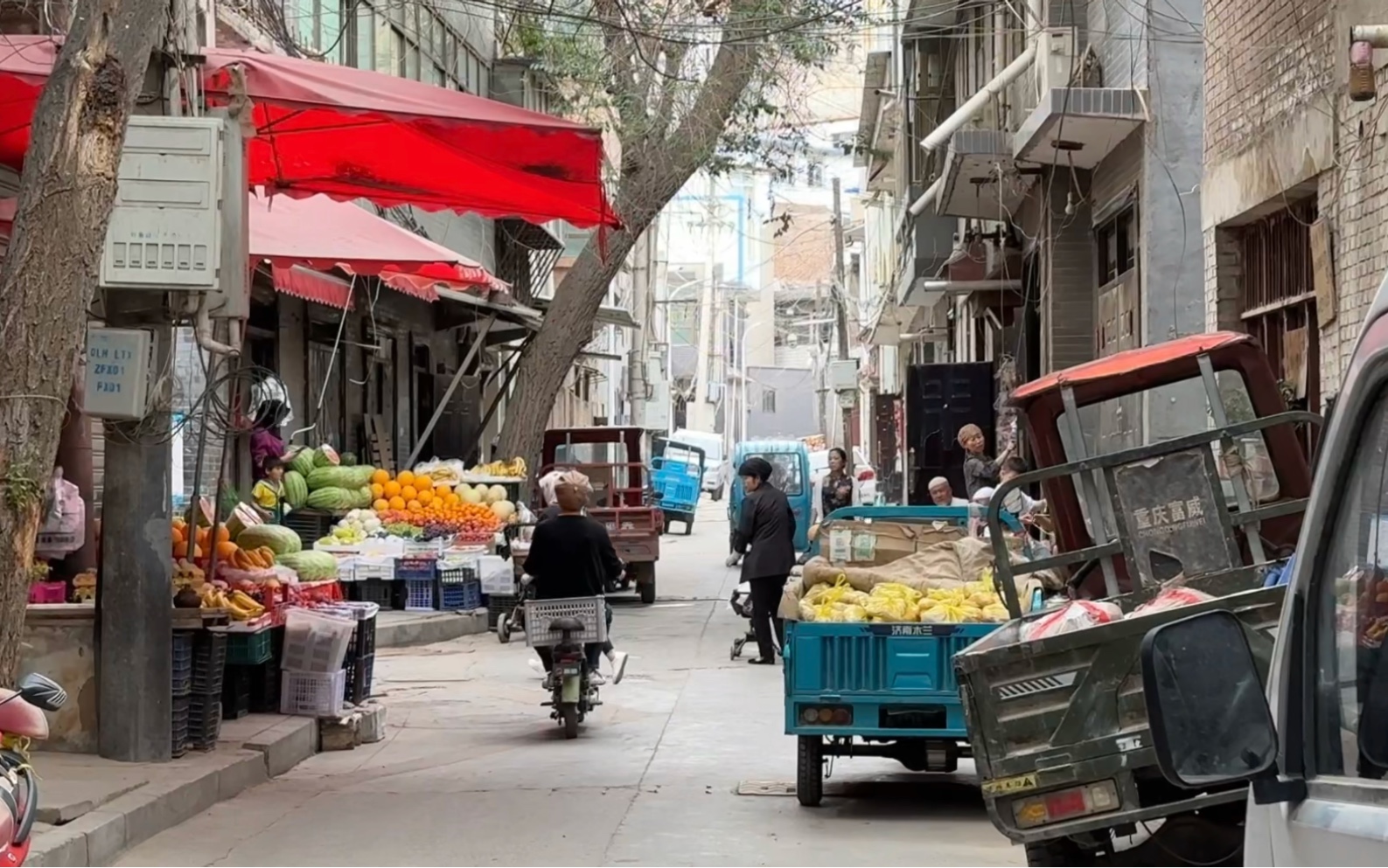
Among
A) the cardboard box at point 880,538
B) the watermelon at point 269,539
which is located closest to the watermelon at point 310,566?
the watermelon at point 269,539

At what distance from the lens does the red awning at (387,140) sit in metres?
10.1

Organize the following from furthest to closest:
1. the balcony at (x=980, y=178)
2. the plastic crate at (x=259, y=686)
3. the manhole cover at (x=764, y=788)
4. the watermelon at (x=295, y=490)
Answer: the watermelon at (x=295, y=490)
the balcony at (x=980, y=178)
the plastic crate at (x=259, y=686)
the manhole cover at (x=764, y=788)

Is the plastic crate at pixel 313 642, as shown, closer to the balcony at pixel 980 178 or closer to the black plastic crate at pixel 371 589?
the black plastic crate at pixel 371 589

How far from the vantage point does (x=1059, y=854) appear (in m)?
6.49

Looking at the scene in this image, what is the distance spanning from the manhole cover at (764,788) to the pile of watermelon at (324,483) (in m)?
11.4

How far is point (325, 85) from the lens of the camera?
10.2 meters

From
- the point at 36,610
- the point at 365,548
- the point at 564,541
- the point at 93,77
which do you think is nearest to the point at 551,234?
the point at 365,548

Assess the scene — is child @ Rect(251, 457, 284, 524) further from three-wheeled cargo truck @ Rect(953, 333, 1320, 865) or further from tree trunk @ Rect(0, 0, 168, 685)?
three-wheeled cargo truck @ Rect(953, 333, 1320, 865)

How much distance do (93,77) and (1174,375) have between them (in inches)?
196

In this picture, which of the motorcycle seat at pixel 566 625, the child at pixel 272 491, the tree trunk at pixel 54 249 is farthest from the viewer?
the child at pixel 272 491

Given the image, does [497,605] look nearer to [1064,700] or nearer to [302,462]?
[302,462]

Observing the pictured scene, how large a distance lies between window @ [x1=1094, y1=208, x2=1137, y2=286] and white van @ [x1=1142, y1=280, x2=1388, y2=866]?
13962 millimetres

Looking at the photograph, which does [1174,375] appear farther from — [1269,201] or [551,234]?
[551,234]

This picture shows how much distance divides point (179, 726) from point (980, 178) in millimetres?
12280
